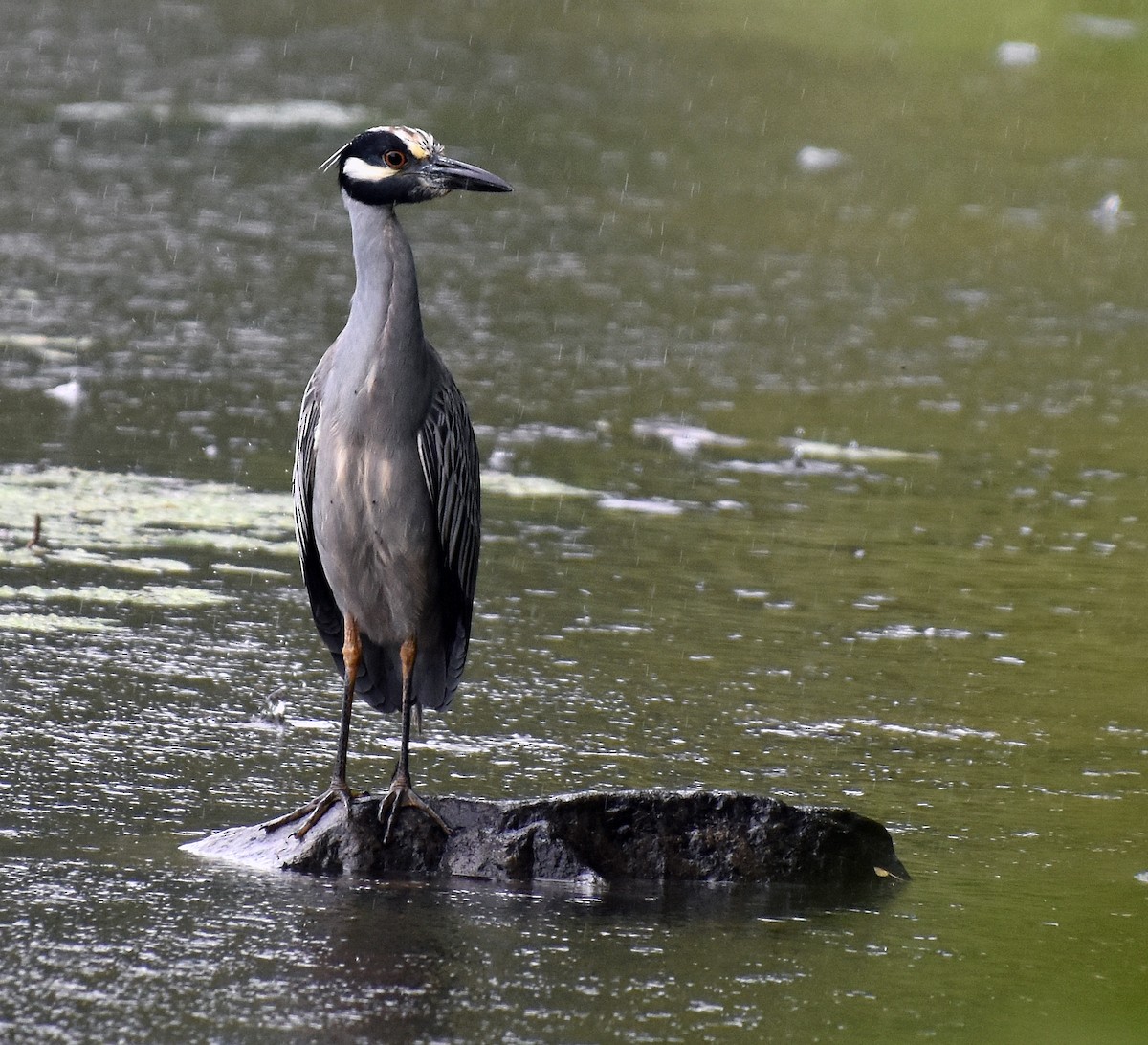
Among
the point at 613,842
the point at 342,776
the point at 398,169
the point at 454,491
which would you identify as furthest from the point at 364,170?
the point at 613,842

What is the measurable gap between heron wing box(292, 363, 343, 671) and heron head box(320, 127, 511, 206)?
1.45 ft

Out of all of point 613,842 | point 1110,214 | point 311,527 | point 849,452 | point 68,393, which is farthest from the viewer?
point 1110,214

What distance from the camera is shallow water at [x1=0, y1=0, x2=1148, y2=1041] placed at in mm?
4051

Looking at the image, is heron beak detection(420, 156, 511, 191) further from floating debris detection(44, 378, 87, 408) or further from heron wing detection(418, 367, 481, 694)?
floating debris detection(44, 378, 87, 408)

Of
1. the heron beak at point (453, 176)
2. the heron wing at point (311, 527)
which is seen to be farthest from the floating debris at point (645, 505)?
the heron beak at point (453, 176)

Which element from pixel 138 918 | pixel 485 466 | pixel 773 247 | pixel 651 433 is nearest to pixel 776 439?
pixel 651 433

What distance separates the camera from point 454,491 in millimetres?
4879

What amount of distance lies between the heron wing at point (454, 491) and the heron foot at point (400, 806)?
537 millimetres

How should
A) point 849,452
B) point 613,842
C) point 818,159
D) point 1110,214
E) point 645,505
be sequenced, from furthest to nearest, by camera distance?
1. point 818,159
2. point 1110,214
3. point 849,452
4. point 645,505
5. point 613,842

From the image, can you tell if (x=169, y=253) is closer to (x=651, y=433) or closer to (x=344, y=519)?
(x=651, y=433)

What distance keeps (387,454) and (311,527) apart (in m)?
0.37

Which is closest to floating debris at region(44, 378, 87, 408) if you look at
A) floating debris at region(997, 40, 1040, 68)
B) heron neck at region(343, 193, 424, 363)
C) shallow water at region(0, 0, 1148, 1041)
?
shallow water at region(0, 0, 1148, 1041)

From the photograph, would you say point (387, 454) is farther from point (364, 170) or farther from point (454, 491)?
point (364, 170)

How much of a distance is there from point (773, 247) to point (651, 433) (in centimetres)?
431
